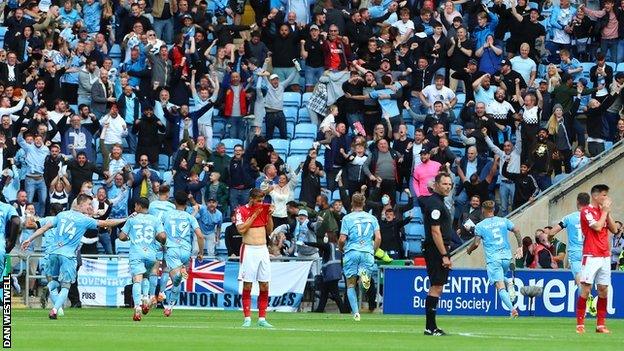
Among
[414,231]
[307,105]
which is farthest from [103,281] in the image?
[307,105]

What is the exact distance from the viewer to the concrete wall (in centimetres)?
3453

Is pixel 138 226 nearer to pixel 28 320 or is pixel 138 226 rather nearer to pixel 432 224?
pixel 28 320

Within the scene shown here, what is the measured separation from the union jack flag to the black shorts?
12215 millimetres

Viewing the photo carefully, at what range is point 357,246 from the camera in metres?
28.6

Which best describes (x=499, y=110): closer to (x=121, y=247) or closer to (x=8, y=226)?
(x=121, y=247)

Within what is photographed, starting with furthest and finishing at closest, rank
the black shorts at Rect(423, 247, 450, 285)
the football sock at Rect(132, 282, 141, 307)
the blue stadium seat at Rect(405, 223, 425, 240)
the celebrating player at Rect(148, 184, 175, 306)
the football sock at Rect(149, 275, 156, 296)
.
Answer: the blue stadium seat at Rect(405, 223, 425, 240)
the football sock at Rect(149, 275, 156, 296)
the celebrating player at Rect(148, 184, 175, 306)
the football sock at Rect(132, 282, 141, 307)
the black shorts at Rect(423, 247, 450, 285)

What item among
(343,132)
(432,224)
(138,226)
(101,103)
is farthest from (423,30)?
(432,224)

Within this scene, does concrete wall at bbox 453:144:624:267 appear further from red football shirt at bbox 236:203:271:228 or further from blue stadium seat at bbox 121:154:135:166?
red football shirt at bbox 236:203:271:228

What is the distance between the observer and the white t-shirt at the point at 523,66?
3750cm

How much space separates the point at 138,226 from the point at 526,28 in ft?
46.5

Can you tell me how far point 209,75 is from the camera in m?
38.2

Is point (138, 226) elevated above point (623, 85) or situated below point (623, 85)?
below

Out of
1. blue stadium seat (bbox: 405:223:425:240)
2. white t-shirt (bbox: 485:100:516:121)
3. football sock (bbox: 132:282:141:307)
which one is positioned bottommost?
football sock (bbox: 132:282:141:307)

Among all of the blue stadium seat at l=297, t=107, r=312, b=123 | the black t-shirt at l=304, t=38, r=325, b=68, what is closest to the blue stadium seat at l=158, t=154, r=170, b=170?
the blue stadium seat at l=297, t=107, r=312, b=123
